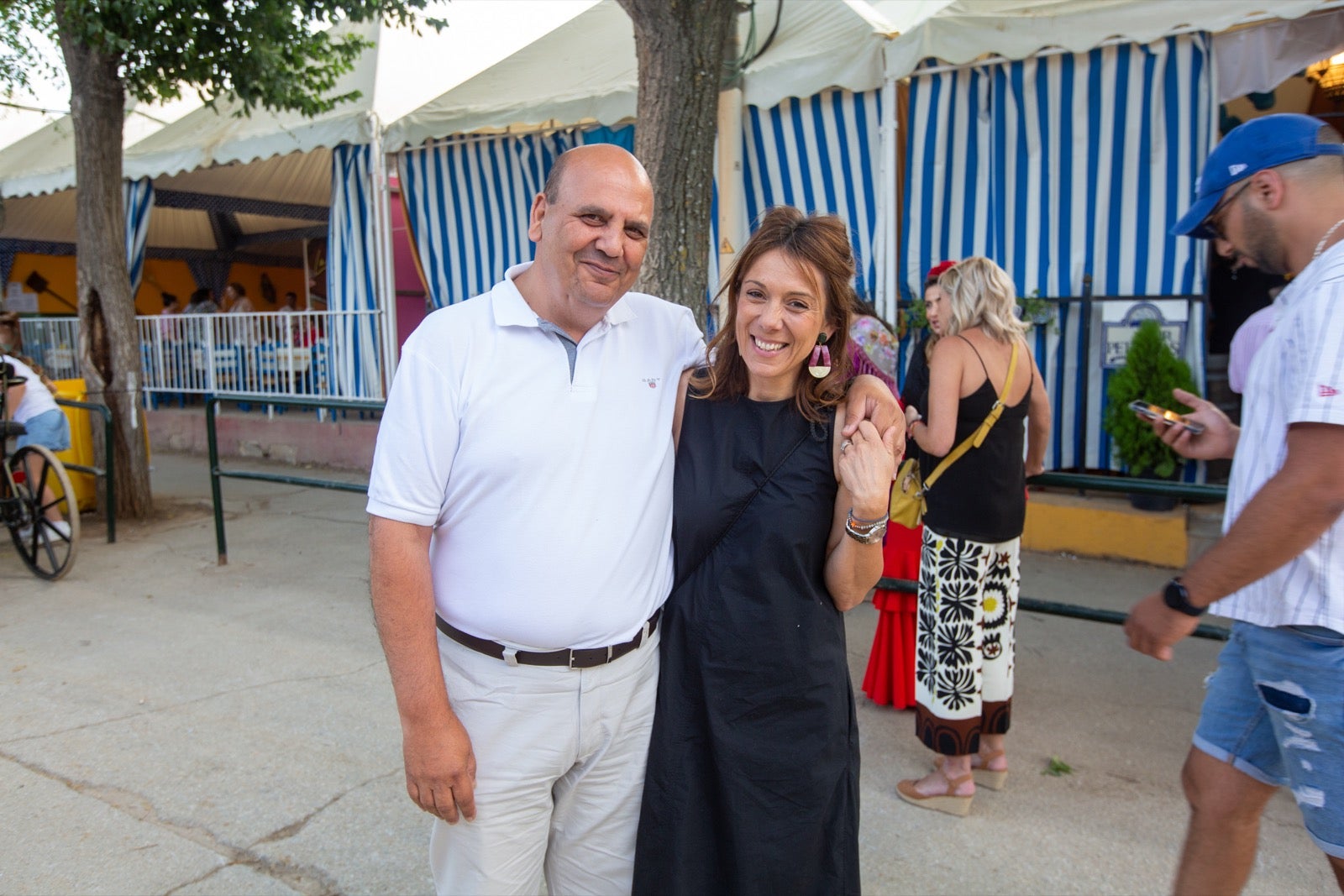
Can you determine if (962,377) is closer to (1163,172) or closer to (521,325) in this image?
(521,325)

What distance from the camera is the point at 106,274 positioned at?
24.1 feet

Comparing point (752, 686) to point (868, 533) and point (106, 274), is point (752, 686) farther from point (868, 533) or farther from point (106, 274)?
point (106, 274)

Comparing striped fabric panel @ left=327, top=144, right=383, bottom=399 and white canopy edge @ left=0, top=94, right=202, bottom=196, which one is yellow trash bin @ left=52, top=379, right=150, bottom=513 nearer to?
striped fabric panel @ left=327, top=144, right=383, bottom=399

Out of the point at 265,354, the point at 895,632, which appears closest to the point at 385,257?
the point at 265,354

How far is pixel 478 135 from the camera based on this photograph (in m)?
8.91

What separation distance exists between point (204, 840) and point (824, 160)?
5909 mm

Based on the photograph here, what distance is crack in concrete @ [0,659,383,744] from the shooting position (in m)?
3.75

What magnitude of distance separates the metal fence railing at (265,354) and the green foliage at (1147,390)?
6624mm

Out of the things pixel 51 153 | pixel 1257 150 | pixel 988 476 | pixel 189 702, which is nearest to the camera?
pixel 1257 150

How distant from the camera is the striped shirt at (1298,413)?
1.74m

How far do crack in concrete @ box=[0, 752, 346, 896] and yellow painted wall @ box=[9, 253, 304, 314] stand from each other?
48.9 feet

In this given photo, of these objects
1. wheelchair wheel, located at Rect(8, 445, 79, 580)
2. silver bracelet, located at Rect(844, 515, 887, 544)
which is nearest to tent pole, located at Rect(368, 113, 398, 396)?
wheelchair wheel, located at Rect(8, 445, 79, 580)

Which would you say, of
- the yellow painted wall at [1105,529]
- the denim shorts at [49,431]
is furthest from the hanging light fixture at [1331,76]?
the denim shorts at [49,431]

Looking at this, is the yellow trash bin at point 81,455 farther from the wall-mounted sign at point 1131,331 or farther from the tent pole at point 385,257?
the wall-mounted sign at point 1131,331
